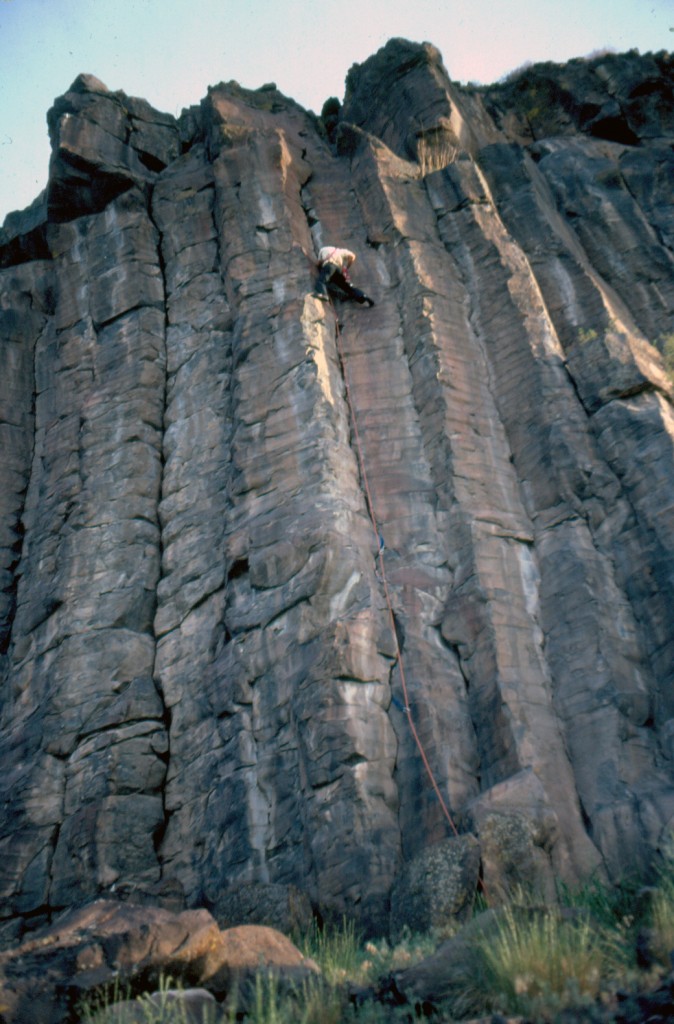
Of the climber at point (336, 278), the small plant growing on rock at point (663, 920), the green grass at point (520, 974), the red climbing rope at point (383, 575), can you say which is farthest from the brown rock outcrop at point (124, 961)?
the climber at point (336, 278)

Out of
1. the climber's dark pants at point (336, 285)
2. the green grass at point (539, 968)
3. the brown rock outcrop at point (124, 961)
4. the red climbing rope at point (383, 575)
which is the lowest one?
the green grass at point (539, 968)

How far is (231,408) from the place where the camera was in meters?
16.2

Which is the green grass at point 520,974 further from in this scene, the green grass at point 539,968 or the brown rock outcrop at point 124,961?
the brown rock outcrop at point 124,961

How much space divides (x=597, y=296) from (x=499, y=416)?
10.9 ft

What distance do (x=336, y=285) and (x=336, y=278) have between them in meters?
0.17

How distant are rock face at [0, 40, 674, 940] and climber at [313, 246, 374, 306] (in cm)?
36

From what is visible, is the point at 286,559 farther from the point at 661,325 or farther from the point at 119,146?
the point at 119,146

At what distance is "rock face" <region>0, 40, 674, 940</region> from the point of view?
37.7ft

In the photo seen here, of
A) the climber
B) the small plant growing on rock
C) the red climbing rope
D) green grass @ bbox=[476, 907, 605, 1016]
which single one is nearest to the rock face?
the red climbing rope

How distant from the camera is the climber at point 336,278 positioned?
55.0ft

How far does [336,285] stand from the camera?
17141 mm

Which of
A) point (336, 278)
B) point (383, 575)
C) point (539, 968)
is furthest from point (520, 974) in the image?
point (336, 278)

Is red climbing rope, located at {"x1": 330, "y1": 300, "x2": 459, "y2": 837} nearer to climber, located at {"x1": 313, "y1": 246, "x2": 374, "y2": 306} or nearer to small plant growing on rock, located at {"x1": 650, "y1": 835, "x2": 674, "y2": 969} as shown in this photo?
climber, located at {"x1": 313, "y1": 246, "x2": 374, "y2": 306}

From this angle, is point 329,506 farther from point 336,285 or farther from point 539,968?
point 539,968
